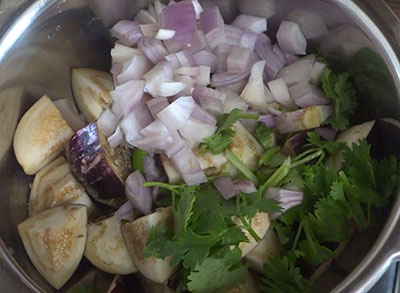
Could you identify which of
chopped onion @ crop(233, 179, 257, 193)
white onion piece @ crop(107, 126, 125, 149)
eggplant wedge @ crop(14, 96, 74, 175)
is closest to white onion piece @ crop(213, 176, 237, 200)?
chopped onion @ crop(233, 179, 257, 193)

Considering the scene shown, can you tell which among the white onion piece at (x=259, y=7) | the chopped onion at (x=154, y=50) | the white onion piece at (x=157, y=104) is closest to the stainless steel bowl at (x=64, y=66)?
the white onion piece at (x=259, y=7)

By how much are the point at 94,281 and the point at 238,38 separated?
59 centimetres

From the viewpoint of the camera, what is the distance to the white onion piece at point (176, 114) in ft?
3.92

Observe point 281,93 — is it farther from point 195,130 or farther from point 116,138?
point 116,138

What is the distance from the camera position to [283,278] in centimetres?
109

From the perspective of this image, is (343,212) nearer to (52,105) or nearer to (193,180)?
(193,180)

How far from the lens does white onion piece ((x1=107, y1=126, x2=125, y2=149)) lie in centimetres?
124

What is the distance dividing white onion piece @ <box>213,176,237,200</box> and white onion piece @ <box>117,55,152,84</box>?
279mm

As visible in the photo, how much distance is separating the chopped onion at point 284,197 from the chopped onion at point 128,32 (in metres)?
0.44

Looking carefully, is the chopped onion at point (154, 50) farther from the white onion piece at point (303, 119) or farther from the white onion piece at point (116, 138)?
the white onion piece at point (303, 119)

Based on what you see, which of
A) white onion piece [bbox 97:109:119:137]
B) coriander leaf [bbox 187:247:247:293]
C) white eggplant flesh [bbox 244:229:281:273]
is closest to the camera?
coriander leaf [bbox 187:247:247:293]

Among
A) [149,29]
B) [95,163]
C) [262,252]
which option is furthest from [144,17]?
[262,252]

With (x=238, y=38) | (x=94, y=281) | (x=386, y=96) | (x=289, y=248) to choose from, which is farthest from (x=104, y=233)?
(x=386, y=96)

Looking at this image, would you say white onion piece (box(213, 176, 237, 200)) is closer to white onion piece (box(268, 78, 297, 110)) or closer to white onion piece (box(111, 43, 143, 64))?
white onion piece (box(268, 78, 297, 110))
